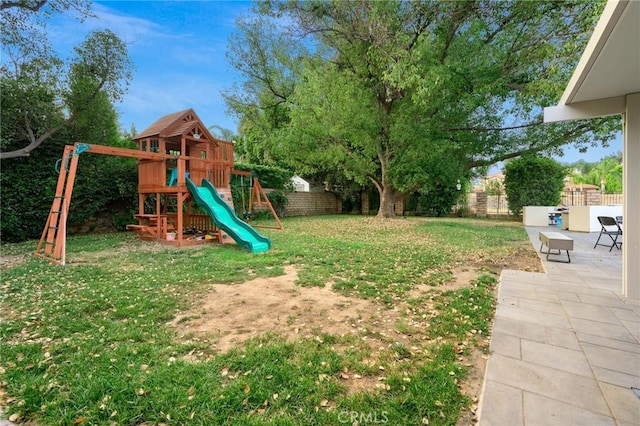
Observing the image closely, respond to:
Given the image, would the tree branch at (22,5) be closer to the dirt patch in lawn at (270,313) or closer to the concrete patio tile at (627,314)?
the dirt patch in lawn at (270,313)

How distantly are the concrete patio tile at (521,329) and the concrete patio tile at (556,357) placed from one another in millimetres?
143

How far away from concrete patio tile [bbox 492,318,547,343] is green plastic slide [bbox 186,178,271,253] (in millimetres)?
4929

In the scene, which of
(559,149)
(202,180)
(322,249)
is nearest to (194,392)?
(322,249)

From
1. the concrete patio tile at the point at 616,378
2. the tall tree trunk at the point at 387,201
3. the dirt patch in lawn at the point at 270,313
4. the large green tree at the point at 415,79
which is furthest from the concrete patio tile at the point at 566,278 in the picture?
the tall tree trunk at the point at 387,201

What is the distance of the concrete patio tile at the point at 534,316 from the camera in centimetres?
302

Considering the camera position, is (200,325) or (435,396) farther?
(200,325)

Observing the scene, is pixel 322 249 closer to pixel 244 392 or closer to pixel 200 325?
pixel 200 325

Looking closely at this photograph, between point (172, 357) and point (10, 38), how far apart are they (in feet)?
31.7

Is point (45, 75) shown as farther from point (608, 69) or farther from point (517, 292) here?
point (517, 292)

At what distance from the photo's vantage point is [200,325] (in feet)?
9.69

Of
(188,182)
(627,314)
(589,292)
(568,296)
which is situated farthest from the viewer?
(188,182)

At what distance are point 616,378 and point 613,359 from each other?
34 centimetres

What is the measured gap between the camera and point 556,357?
237 cm

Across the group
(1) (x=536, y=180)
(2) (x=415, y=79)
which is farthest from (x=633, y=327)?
(1) (x=536, y=180)
